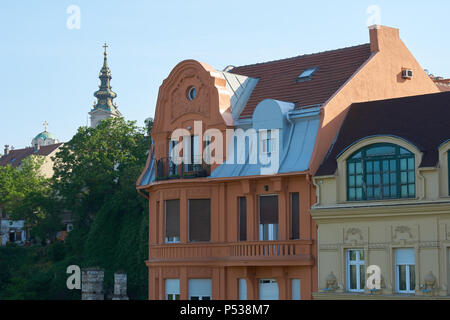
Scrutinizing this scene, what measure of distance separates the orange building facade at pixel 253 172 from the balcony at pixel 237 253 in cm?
4

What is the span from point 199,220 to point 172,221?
1.52 metres

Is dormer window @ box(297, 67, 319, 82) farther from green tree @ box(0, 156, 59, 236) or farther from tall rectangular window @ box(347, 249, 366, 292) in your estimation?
green tree @ box(0, 156, 59, 236)

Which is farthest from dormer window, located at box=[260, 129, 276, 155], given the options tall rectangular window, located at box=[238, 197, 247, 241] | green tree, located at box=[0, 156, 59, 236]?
green tree, located at box=[0, 156, 59, 236]

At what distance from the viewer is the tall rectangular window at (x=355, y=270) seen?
33875 millimetres

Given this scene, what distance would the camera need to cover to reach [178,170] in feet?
131

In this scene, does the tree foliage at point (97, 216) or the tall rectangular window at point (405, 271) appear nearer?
the tall rectangular window at point (405, 271)

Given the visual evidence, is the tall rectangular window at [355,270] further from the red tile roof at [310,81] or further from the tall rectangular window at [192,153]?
the tall rectangular window at [192,153]

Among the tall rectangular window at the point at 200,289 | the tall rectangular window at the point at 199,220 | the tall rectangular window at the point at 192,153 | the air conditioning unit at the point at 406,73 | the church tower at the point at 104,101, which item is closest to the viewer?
the tall rectangular window at the point at 200,289

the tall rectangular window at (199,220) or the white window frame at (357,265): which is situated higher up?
the tall rectangular window at (199,220)

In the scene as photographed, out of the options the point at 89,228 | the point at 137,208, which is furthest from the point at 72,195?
the point at 137,208

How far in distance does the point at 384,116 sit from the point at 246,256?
322 inches

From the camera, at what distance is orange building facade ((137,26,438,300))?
36219 mm

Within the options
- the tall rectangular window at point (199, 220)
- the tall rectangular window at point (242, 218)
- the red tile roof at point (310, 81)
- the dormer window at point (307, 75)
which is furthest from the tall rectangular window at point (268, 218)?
the dormer window at point (307, 75)

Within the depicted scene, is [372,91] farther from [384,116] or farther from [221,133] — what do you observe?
[221,133]
